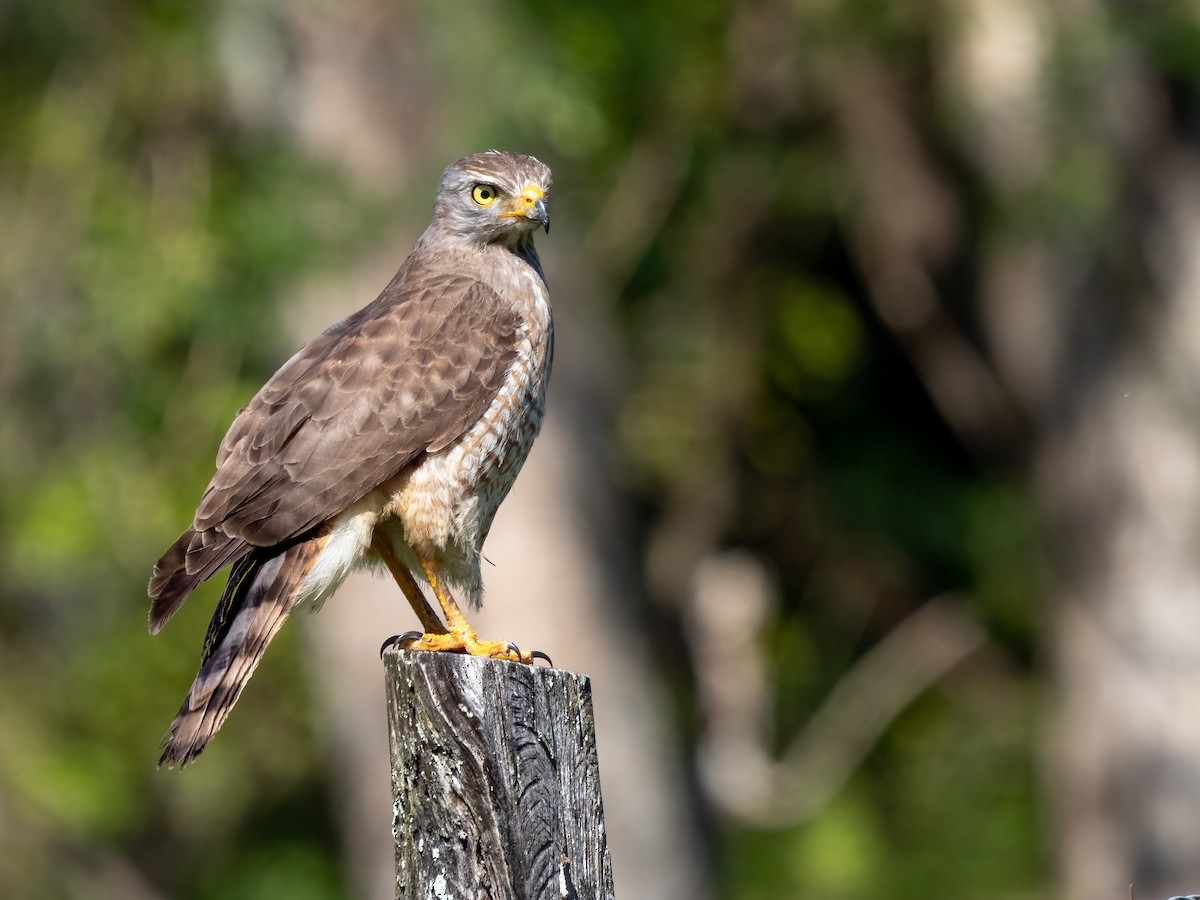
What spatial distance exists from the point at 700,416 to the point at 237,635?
22.2ft

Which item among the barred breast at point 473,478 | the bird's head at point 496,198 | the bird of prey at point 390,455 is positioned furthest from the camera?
the bird's head at point 496,198

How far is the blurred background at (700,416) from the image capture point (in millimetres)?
8680

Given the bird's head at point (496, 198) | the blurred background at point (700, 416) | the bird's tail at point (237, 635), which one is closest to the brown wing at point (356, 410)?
the bird's tail at point (237, 635)

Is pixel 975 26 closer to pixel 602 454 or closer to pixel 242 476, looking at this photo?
pixel 602 454

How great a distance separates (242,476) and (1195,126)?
6856mm

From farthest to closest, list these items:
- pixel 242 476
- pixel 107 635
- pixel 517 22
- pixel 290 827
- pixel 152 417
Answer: pixel 290 827 < pixel 107 635 < pixel 152 417 < pixel 517 22 < pixel 242 476

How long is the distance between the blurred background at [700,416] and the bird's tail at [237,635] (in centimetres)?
423

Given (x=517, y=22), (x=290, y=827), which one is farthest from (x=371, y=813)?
(x=517, y=22)

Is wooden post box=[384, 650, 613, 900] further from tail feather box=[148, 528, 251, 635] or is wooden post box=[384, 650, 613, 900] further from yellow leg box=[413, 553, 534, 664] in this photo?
tail feather box=[148, 528, 251, 635]

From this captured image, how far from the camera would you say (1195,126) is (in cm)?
942

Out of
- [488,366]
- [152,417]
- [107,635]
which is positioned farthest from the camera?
[107,635]

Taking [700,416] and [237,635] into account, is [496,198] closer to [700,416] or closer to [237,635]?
[237,635]

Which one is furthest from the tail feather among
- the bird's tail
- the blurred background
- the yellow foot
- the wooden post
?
the blurred background

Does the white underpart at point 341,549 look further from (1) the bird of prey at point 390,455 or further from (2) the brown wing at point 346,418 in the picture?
(2) the brown wing at point 346,418
